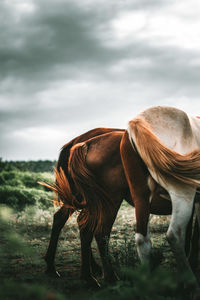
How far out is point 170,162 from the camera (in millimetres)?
2346

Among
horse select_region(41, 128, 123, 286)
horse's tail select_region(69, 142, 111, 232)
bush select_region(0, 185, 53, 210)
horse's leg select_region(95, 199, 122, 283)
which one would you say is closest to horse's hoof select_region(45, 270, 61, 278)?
horse select_region(41, 128, 123, 286)

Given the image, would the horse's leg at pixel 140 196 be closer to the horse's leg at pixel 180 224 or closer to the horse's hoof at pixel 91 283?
the horse's leg at pixel 180 224

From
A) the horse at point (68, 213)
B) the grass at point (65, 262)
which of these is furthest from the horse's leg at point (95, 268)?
the grass at point (65, 262)

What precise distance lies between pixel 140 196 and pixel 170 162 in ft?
1.48

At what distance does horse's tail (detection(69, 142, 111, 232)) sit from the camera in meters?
3.43

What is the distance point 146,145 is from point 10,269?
101 inches

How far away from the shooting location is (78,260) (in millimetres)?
4324

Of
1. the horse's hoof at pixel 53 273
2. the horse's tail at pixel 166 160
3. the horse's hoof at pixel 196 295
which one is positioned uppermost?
the horse's tail at pixel 166 160

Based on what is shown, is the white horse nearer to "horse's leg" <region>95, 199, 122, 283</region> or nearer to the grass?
the grass

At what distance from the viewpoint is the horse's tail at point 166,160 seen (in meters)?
2.34

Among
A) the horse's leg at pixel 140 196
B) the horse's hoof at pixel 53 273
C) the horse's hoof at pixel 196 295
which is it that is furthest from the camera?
the horse's hoof at pixel 53 273

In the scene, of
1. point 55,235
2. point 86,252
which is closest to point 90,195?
point 86,252

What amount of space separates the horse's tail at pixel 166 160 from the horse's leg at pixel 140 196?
0.14 metres

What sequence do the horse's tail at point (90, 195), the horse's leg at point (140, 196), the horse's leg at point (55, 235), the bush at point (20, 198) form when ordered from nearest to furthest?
the horse's leg at point (140, 196) → the horse's tail at point (90, 195) → the horse's leg at point (55, 235) → the bush at point (20, 198)
